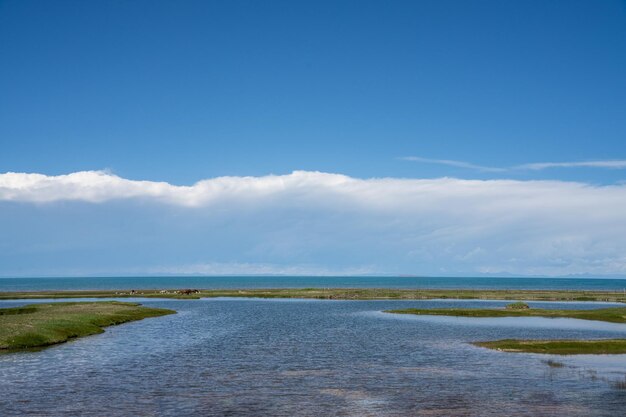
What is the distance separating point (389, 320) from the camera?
8694cm

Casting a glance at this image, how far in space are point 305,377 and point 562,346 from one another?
27.1 meters

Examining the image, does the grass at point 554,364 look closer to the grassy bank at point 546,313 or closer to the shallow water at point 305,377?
the shallow water at point 305,377

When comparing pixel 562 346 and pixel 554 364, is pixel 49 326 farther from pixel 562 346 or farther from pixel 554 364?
pixel 562 346

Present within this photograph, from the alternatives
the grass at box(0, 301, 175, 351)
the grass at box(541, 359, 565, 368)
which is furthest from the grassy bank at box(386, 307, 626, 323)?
the grass at box(0, 301, 175, 351)

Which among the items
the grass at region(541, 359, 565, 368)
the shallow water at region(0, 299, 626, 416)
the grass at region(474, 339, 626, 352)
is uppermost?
the grass at region(474, 339, 626, 352)

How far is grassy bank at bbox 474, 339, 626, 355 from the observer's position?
5181 cm

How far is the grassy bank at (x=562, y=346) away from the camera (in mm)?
51812

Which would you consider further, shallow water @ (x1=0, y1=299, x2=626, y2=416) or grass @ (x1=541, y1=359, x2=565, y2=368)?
grass @ (x1=541, y1=359, x2=565, y2=368)

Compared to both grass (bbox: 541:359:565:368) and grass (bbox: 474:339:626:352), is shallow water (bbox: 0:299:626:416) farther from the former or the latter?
grass (bbox: 474:339:626:352)

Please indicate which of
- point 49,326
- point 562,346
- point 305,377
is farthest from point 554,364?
point 49,326

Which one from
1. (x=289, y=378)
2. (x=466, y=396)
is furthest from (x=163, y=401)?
(x=466, y=396)

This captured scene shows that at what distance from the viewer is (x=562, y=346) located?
178ft

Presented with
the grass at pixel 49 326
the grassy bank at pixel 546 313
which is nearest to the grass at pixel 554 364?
the grassy bank at pixel 546 313

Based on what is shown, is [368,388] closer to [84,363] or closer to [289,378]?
[289,378]
